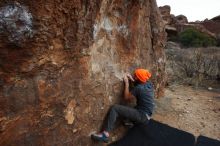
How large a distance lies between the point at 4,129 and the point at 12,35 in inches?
38.9

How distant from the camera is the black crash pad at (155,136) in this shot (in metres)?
5.02

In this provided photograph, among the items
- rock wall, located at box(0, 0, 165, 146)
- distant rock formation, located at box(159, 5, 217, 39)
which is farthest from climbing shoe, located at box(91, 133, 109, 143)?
Result: distant rock formation, located at box(159, 5, 217, 39)

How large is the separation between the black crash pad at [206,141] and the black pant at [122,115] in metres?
1.00

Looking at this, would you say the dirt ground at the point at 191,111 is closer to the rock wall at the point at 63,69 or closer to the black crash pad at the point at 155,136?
the black crash pad at the point at 155,136

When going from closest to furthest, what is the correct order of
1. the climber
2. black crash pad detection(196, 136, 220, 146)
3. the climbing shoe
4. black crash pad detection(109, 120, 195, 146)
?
the climbing shoe → the climber → black crash pad detection(109, 120, 195, 146) → black crash pad detection(196, 136, 220, 146)

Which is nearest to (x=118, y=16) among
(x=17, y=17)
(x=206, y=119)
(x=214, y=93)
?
(x=17, y=17)

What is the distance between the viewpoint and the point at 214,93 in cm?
859

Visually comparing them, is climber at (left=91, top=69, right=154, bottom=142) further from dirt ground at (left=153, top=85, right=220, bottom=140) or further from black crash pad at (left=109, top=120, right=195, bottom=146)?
dirt ground at (left=153, top=85, right=220, bottom=140)

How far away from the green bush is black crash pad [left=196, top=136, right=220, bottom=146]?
13283 millimetres

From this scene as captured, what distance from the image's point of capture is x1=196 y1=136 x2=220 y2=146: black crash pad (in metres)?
5.24

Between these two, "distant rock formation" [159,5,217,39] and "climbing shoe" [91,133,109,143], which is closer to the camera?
"climbing shoe" [91,133,109,143]

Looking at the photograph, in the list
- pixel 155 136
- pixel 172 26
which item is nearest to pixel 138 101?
pixel 155 136

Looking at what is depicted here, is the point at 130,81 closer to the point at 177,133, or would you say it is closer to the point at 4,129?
the point at 177,133

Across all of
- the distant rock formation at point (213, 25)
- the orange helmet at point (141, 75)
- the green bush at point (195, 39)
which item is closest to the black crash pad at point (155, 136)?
the orange helmet at point (141, 75)
